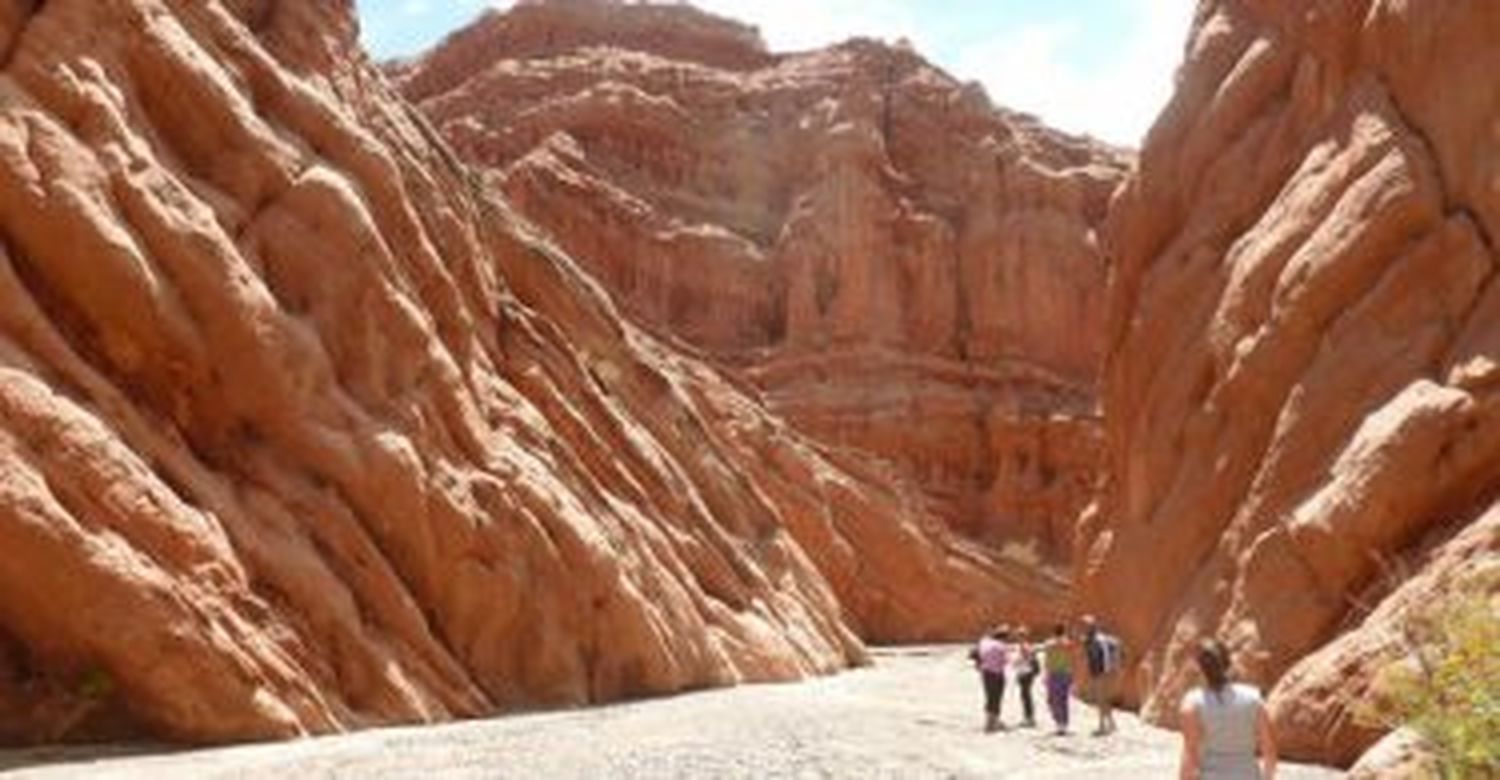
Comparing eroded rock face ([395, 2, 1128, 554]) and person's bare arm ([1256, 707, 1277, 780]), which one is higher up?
eroded rock face ([395, 2, 1128, 554])

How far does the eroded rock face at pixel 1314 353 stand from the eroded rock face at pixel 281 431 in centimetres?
989

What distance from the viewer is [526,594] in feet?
97.5

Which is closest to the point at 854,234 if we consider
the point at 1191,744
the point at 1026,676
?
the point at 1026,676

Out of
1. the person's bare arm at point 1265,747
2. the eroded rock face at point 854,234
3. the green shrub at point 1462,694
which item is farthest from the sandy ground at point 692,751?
the eroded rock face at point 854,234

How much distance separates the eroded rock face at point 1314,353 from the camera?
20.1m

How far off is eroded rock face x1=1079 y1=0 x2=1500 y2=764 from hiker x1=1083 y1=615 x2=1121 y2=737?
2.14 feet

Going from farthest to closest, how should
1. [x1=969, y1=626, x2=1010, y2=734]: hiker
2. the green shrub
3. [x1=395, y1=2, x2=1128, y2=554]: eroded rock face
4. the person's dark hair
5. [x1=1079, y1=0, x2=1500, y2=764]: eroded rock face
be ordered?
[x1=395, y1=2, x2=1128, y2=554]: eroded rock face → [x1=969, y1=626, x2=1010, y2=734]: hiker → [x1=1079, y1=0, x2=1500, y2=764]: eroded rock face → the person's dark hair → the green shrub

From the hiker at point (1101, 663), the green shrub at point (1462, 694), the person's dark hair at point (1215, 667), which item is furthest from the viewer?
the hiker at point (1101, 663)

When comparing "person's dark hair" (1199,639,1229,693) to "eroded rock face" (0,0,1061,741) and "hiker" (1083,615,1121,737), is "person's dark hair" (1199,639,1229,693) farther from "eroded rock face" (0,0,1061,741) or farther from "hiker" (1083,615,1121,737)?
"eroded rock face" (0,0,1061,741)

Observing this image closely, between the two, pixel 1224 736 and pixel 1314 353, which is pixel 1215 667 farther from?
pixel 1314 353

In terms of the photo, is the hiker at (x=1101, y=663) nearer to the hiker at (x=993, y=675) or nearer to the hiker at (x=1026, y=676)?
the hiker at (x=1026, y=676)

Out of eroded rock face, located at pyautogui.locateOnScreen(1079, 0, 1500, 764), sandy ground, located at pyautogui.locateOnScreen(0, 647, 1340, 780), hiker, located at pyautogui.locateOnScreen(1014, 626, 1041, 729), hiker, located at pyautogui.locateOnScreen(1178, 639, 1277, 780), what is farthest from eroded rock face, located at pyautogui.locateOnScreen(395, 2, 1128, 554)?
hiker, located at pyautogui.locateOnScreen(1178, 639, 1277, 780)

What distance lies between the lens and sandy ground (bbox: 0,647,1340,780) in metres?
18.7

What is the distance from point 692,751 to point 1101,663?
23.9 feet
